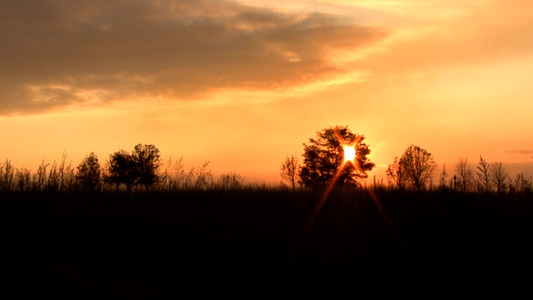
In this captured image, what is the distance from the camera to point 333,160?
51531 mm

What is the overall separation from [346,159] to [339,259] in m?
42.4

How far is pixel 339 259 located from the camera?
9.23m

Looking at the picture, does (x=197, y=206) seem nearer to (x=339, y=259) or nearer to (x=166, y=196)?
(x=166, y=196)

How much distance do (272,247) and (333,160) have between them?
4227cm

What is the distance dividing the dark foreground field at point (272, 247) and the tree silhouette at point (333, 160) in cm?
3631

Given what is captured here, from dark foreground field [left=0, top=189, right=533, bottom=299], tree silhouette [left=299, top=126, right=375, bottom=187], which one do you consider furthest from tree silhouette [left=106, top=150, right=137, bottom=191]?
dark foreground field [left=0, top=189, right=533, bottom=299]

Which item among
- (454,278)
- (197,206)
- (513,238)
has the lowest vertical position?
(454,278)

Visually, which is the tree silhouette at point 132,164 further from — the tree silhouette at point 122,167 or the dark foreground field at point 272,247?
the dark foreground field at point 272,247

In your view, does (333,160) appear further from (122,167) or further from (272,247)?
(272,247)

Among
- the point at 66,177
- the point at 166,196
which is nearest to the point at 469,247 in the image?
the point at 166,196

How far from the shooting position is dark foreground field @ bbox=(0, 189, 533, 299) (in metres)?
8.28

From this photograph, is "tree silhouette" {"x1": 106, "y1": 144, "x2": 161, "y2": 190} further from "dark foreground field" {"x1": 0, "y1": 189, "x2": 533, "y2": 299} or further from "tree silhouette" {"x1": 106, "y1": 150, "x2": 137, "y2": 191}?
"dark foreground field" {"x1": 0, "y1": 189, "x2": 533, "y2": 299}

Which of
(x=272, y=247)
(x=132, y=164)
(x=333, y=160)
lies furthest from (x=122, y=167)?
(x=272, y=247)

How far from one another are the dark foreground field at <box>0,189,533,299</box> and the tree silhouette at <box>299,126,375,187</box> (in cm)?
3631
